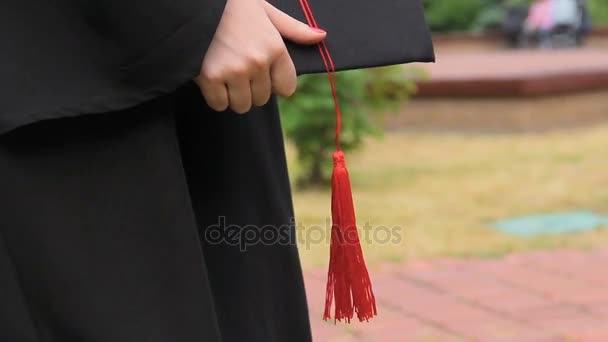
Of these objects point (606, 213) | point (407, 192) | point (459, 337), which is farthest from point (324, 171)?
point (459, 337)

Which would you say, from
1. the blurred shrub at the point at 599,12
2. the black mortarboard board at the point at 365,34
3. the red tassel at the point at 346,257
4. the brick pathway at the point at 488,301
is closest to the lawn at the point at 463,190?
the brick pathway at the point at 488,301

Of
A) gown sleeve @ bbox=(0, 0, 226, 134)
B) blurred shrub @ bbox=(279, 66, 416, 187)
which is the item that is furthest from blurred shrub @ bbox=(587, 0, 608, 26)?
gown sleeve @ bbox=(0, 0, 226, 134)

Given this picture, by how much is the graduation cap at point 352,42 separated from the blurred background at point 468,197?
133 cm

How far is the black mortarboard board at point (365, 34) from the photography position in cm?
106

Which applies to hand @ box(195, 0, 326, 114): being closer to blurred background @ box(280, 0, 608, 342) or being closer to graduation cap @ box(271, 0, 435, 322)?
graduation cap @ box(271, 0, 435, 322)

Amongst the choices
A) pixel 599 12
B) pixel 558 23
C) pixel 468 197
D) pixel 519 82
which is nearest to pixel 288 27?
pixel 468 197

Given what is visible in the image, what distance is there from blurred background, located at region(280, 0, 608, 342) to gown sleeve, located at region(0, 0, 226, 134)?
158 centimetres

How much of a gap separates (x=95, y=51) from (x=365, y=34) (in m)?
0.28

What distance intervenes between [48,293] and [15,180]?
111mm

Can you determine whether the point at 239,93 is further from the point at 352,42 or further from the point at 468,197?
the point at 468,197

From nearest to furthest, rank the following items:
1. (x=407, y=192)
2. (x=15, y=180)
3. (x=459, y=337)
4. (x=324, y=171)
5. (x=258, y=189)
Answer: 1. (x=15, y=180)
2. (x=258, y=189)
3. (x=459, y=337)
4. (x=407, y=192)
5. (x=324, y=171)

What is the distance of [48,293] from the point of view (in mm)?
963

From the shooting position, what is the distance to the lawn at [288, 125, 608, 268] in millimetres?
3426

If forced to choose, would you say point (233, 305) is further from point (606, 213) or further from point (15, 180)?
point (606, 213)
